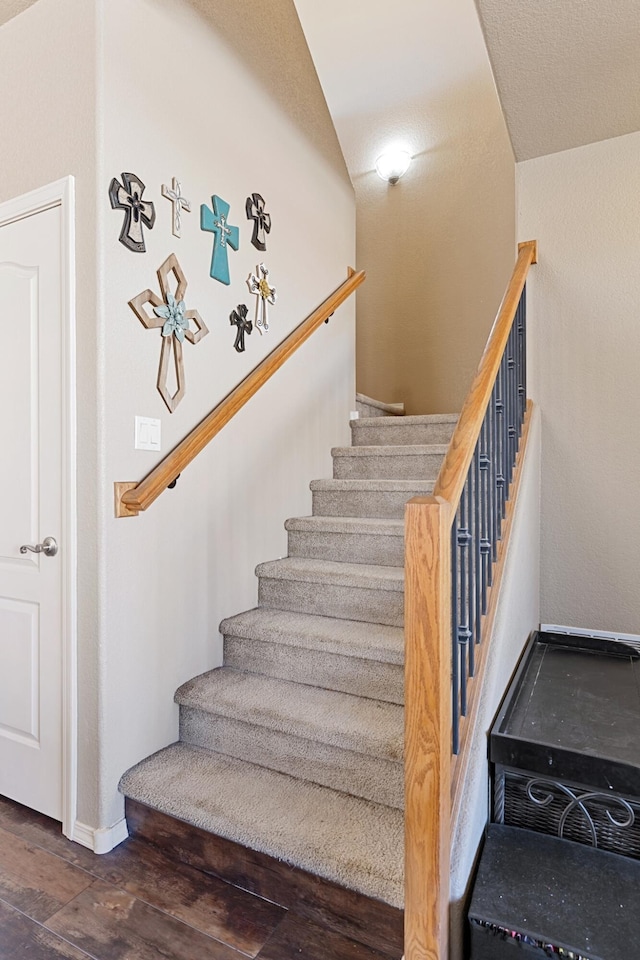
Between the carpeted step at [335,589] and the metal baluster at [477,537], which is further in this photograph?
the carpeted step at [335,589]

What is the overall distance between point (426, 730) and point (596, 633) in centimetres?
172

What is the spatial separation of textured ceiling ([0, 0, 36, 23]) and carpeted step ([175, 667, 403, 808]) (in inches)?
95.3

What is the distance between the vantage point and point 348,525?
2.59 m

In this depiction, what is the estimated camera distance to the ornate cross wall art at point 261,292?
2.53 m

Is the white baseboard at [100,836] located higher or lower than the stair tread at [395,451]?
lower

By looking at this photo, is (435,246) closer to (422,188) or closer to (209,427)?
(422,188)

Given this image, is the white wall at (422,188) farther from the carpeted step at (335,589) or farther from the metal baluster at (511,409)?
the carpeted step at (335,589)

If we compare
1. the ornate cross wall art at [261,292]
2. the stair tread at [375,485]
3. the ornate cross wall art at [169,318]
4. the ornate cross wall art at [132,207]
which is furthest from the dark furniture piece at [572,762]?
the ornate cross wall art at [132,207]

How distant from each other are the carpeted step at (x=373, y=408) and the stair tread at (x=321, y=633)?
1666 millimetres

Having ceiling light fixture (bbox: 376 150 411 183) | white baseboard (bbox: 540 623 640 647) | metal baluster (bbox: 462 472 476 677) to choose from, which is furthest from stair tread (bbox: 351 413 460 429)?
ceiling light fixture (bbox: 376 150 411 183)

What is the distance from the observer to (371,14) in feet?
11.6

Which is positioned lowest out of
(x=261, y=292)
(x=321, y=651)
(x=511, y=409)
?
(x=321, y=651)

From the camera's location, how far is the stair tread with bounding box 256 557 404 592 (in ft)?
7.32

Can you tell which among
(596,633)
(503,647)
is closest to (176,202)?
(503,647)
